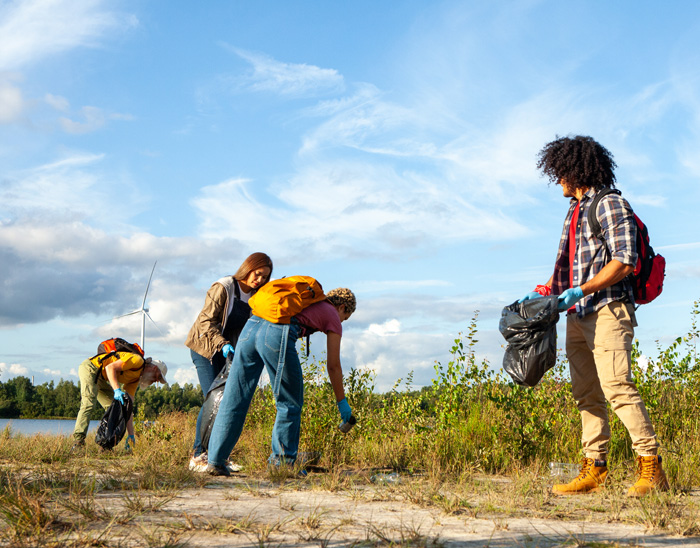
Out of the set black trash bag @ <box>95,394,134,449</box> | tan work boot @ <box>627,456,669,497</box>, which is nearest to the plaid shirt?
tan work boot @ <box>627,456,669,497</box>

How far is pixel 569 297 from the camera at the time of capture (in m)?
4.11

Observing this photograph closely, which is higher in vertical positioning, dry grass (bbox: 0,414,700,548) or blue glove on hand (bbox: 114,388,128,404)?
blue glove on hand (bbox: 114,388,128,404)

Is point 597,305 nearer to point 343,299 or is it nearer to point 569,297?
point 569,297

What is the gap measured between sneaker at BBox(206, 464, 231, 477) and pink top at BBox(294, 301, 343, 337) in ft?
4.03

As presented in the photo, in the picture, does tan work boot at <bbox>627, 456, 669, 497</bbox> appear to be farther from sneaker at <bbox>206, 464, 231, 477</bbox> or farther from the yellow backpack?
sneaker at <bbox>206, 464, 231, 477</bbox>

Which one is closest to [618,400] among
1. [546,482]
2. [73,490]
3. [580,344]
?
[580,344]

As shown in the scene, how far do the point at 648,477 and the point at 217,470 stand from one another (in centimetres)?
297

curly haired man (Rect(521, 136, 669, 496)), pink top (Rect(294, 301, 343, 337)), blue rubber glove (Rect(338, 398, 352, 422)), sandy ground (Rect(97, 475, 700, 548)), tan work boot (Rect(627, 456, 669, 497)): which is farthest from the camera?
blue rubber glove (Rect(338, 398, 352, 422))

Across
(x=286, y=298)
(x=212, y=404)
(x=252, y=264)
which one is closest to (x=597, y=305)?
(x=286, y=298)

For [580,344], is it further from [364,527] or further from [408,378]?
[408,378]

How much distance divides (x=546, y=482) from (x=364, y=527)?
2204mm

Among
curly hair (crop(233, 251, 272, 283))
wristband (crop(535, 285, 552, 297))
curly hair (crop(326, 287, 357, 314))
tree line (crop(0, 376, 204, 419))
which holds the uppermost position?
curly hair (crop(233, 251, 272, 283))

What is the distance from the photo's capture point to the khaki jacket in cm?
536

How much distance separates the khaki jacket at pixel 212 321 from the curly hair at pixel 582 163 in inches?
114
